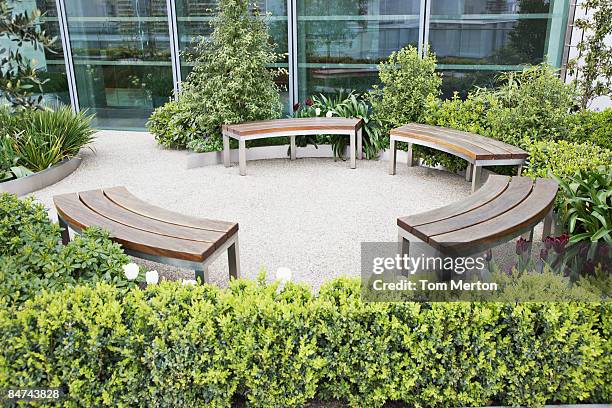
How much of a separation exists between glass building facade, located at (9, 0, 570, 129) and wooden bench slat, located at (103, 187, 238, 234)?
3.85 m

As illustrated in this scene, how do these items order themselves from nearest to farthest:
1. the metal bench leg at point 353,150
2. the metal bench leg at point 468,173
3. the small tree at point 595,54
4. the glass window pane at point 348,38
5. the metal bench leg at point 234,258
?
the metal bench leg at point 234,258 → the metal bench leg at point 468,173 → the small tree at point 595,54 → the metal bench leg at point 353,150 → the glass window pane at point 348,38

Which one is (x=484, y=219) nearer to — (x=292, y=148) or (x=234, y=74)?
(x=292, y=148)

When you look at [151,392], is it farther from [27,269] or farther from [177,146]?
[177,146]

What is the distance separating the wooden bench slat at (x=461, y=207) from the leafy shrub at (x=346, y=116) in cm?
283

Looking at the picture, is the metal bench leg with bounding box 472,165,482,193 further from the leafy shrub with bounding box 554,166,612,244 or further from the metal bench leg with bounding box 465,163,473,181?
the leafy shrub with bounding box 554,166,612,244

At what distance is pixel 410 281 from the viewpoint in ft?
9.30

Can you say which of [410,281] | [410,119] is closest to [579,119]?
[410,119]

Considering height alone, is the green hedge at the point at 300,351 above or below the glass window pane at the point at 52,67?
below

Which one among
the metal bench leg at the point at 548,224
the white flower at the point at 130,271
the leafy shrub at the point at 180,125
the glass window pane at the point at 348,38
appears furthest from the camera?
the glass window pane at the point at 348,38

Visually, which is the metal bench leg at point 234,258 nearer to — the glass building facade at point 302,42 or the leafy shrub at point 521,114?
the leafy shrub at point 521,114

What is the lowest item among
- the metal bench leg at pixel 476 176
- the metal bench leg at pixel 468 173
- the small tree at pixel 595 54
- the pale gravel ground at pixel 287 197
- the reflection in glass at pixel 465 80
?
the pale gravel ground at pixel 287 197

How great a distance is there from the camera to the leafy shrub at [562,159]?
14.8 feet

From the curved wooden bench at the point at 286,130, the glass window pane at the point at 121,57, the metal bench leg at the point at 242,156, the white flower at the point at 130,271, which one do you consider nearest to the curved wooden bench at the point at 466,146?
the curved wooden bench at the point at 286,130

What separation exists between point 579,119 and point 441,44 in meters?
2.69
